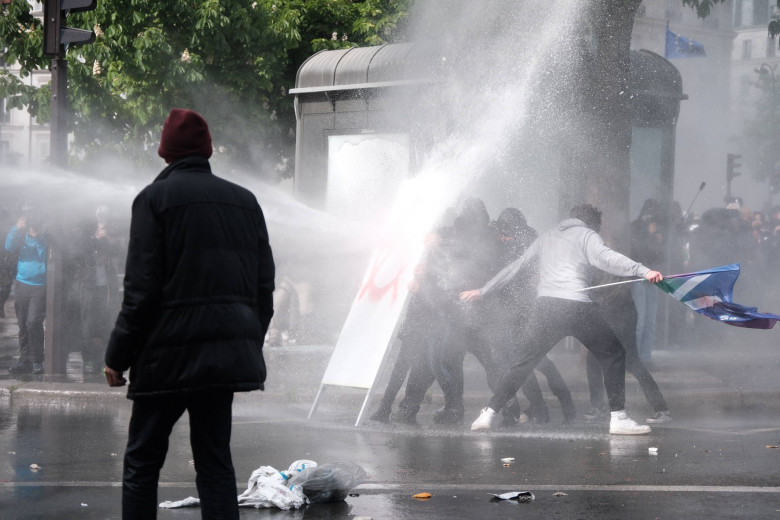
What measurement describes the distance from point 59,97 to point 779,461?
6.45m

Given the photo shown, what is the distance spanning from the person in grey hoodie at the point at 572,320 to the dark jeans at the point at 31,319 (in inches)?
193

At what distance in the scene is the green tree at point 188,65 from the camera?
1497 centimetres

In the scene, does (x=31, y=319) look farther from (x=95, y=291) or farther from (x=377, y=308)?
(x=377, y=308)

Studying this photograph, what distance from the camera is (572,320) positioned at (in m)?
7.87

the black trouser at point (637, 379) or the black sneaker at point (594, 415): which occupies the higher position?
the black trouser at point (637, 379)

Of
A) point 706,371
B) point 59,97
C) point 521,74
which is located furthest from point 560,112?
point 59,97

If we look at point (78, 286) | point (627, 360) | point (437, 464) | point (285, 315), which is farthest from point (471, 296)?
point (285, 315)

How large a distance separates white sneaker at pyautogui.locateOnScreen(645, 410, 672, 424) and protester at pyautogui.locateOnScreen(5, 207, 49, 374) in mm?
5732

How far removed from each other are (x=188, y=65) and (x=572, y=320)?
363 inches

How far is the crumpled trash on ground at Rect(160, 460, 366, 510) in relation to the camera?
17.8ft

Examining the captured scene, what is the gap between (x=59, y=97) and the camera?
9844 mm

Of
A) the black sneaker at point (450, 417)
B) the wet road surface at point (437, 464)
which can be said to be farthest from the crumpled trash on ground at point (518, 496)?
the black sneaker at point (450, 417)

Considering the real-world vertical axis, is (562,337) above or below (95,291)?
below

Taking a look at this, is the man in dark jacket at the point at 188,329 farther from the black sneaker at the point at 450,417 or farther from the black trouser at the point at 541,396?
the black trouser at the point at 541,396
